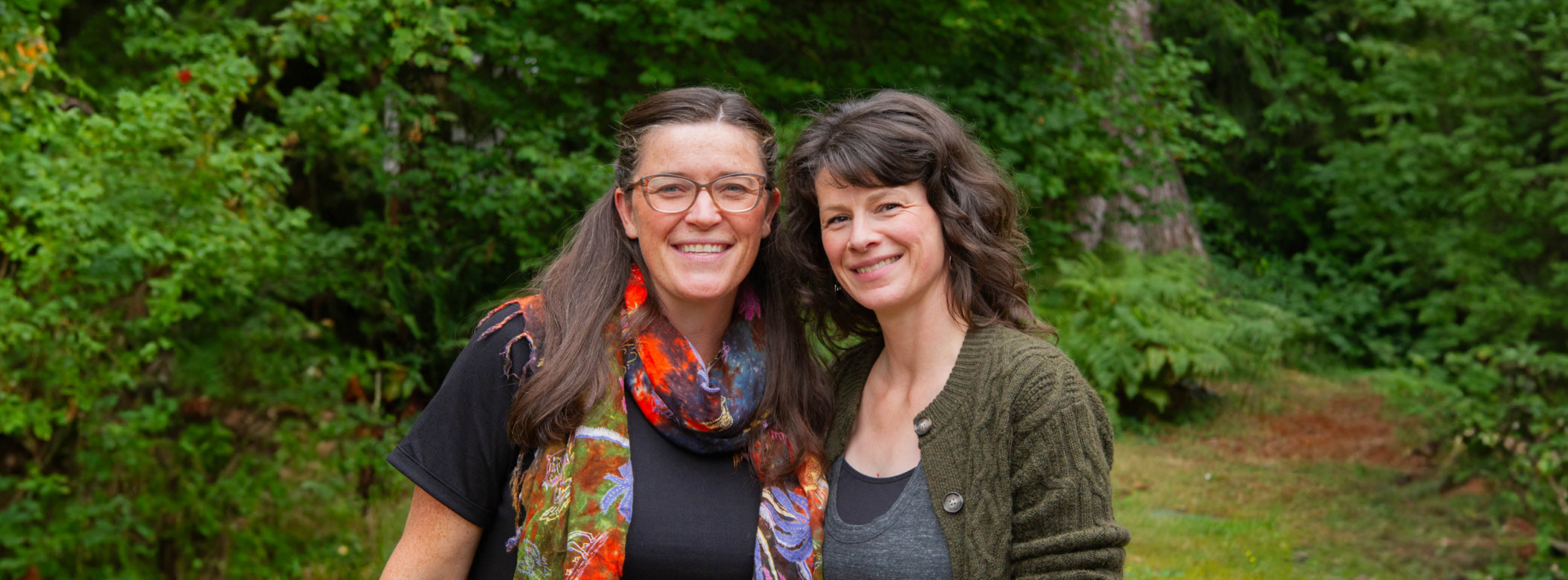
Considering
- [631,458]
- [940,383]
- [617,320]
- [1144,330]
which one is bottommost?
[1144,330]

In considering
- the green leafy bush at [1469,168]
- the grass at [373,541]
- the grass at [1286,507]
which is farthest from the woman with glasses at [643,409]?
the green leafy bush at [1469,168]

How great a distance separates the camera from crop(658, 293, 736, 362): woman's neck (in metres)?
2.40

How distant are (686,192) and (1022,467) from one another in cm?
84

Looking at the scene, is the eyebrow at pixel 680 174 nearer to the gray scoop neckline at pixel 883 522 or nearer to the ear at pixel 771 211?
the ear at pixel 771 211

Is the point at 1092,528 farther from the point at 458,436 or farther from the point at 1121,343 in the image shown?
the point at 1121,343

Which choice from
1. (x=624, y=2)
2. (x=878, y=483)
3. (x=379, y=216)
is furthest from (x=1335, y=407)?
(x=878, y=483)

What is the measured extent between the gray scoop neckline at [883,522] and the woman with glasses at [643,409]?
0.05 meters

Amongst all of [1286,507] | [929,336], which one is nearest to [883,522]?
[929,336]

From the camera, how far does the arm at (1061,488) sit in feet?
6.66

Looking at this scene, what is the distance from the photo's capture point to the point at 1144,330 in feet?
27.0

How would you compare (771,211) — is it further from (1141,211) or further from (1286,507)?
(1141,211)

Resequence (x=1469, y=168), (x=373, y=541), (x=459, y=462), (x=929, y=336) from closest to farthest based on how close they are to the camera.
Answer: (x=459, y=462) < (x=929, y=336) < (x=373, y=541) < (x=1469, y=168)

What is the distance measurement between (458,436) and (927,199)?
1.01 metres

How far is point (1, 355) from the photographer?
161 inches
